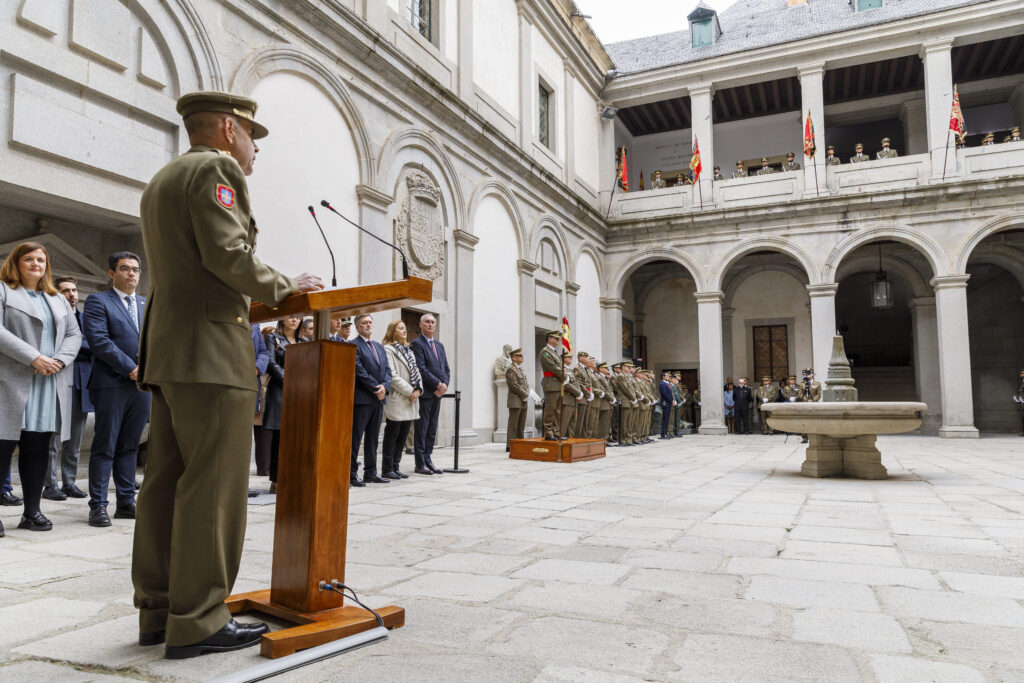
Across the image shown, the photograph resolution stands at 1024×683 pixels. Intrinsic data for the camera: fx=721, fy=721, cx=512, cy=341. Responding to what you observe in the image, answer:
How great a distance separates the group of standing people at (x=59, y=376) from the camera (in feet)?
14.0

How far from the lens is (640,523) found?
4.70 metres

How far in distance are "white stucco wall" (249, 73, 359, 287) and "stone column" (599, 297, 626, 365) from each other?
451 inches

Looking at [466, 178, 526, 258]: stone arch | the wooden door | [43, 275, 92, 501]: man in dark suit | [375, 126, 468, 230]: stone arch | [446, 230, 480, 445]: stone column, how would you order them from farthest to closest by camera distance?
the wooden door < [466, 178, 526, 258]: stone arch < [446, 230, 480, 445]: stone column < [375, 126, 468, 230]: stone arch < [43, 275, 92, 501]: man in dark suit

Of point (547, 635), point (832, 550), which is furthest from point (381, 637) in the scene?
point (832, 550)

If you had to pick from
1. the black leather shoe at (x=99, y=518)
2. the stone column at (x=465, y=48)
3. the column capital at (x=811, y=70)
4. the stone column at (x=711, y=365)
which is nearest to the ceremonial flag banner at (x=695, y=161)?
the column capital at (x=811, y=70)

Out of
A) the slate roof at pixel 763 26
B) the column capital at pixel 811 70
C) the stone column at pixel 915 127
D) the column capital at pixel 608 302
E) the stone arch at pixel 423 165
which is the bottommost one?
the column capital at pixel 608 302

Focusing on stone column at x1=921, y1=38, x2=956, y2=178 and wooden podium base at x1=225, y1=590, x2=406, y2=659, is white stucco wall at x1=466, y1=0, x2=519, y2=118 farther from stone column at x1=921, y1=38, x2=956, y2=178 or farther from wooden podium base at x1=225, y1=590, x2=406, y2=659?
wooden podium base at x1=225, y1=590, x2=406, y2=659

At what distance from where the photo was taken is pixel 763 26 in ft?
69.9

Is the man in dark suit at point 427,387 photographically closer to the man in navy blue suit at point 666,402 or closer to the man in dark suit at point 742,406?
the man in navy blue suit at point 666,402

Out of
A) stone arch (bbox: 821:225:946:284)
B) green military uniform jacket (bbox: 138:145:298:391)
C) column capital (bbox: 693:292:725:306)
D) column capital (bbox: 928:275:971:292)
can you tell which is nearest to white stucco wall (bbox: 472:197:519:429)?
column capital (bbox: 693:292:725:306)

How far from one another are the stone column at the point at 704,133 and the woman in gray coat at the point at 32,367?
1776 centimetres

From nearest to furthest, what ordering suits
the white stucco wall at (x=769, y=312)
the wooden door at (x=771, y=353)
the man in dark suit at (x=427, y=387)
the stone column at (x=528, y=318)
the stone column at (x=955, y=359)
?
1. the man in dark suit at (x=427, y=387)
2. the stone column at (x=528, y=318)
3. the stone column at (x=955, y=359)
4. the white stucco wall at (x=769, y=312)
5. the wooden door at (x=771, y=353)

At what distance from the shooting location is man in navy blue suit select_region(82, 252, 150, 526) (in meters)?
4.56

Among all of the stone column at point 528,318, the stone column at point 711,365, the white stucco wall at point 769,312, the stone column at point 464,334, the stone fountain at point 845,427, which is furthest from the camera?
the white stucco wall at point 769,312
